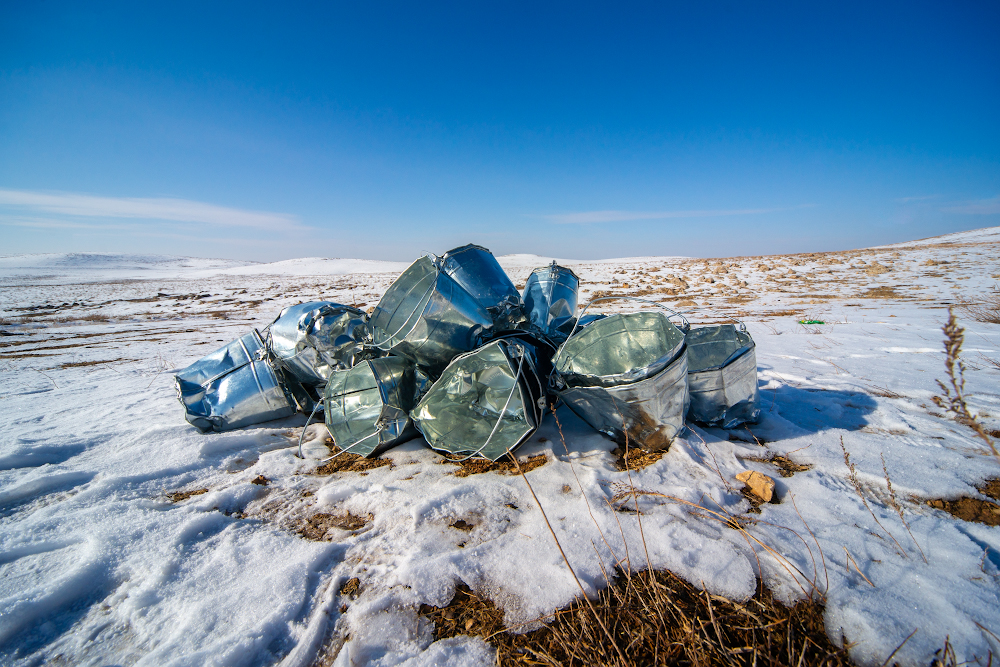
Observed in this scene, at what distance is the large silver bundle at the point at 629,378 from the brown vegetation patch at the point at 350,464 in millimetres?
1302

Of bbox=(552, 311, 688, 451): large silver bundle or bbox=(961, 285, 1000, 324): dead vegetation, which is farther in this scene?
bbox=(961, 285, 1000, 324): dead vegetation

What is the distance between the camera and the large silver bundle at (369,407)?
2.64m

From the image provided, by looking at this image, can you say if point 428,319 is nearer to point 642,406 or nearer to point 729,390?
point 642,406

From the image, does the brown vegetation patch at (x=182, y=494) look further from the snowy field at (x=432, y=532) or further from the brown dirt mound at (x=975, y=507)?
the brown dirt mound at (x=975, y=507)

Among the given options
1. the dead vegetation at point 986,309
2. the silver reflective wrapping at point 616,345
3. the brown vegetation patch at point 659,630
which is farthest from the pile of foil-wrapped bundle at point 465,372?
the dead vegetation at point 986,309

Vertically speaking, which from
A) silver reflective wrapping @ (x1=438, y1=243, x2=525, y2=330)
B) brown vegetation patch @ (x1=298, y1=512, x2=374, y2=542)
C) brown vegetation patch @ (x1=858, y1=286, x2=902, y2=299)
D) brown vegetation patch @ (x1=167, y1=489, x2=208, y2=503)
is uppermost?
silver reflective wrapping @ (x1=438, y1=243, x2=525, y2=330)

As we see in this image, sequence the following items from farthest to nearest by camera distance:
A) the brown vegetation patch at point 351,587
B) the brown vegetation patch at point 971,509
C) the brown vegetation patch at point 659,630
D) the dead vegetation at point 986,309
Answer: the dead vegetation at point 986,309 < the brown vegetation patch at point 971,509 < the brown vegetation patch at point 351,587 < the brown vegetation patch at point 659,630

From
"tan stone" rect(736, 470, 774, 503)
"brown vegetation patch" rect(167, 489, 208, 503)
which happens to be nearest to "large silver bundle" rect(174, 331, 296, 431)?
"brown vegetation patch" rect(167, 489, 208, 503)

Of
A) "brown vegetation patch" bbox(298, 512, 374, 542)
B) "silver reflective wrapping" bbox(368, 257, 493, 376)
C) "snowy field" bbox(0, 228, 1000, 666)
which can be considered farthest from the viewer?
"silver reflective wrapping" bbox(368, 257, 493, 376)

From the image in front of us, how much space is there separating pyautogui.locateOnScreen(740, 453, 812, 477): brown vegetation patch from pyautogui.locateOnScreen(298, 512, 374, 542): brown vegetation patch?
7.49 ft

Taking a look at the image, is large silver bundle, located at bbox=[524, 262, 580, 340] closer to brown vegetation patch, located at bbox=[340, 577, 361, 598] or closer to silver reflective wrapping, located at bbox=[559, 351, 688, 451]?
silver reflective wrapping, located at bbox=[559, 351, 688, 451]

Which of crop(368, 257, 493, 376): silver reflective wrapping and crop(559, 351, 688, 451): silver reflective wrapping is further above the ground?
crop(368, 257, 493, 376): silver reflective wrapping

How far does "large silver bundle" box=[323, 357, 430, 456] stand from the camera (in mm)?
2643

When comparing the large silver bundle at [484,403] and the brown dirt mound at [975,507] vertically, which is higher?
the large silver bundle at [484,403]
